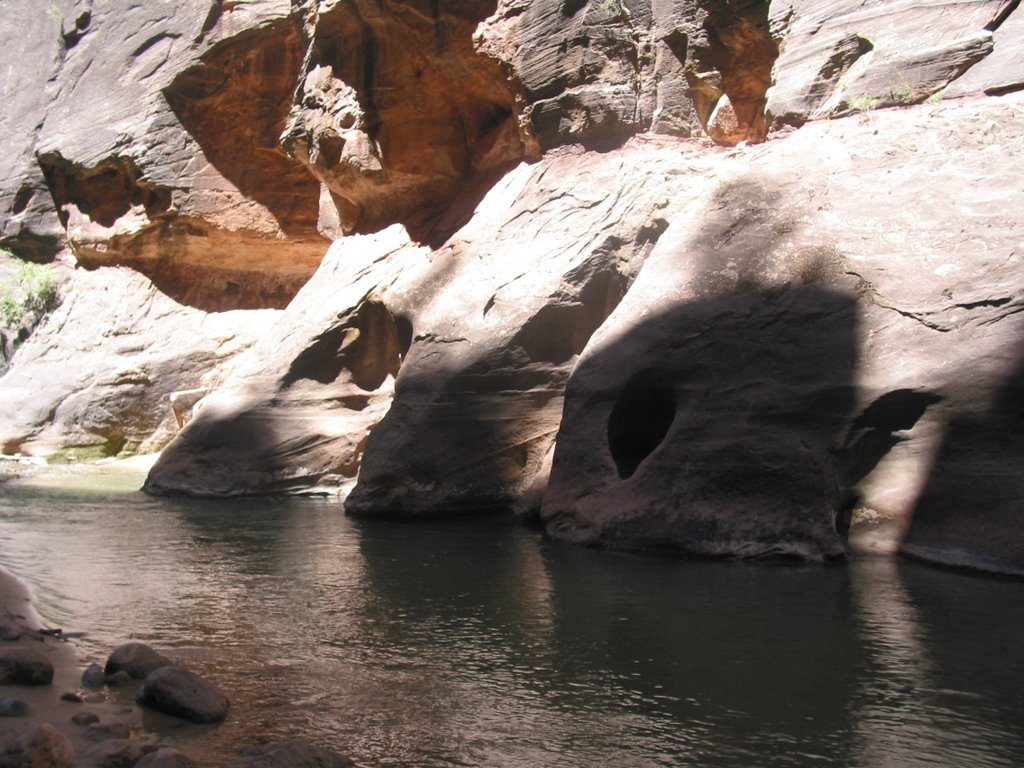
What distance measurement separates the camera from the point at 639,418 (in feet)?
27.7

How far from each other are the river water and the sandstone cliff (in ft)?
2.90

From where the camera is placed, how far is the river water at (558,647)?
10.8ft

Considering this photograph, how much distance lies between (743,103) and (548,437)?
223 inches

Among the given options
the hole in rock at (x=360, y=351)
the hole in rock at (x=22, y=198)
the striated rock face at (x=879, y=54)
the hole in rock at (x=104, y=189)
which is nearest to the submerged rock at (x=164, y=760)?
the striated rock face at (x=879, y=54)

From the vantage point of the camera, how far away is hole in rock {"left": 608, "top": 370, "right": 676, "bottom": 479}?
26.5 ft

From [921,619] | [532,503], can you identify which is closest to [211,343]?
[532,503]

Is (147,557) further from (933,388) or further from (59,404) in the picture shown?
(59,404)

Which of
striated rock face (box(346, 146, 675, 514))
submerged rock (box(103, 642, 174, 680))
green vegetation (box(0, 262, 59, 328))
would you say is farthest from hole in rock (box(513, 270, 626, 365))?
green vegetation (box(0, 262, 59, 328))

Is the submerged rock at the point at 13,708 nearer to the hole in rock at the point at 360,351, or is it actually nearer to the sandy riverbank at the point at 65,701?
the sandy riverbank at the point at 65,701

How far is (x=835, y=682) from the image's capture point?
3.95 metres

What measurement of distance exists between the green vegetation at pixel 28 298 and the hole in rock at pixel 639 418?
15385 millimetres

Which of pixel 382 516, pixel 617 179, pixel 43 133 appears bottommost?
pixel 382 516

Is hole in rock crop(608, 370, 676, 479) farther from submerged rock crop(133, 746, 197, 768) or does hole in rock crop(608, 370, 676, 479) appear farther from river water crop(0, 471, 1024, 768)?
submerged rock crop(133, 746, 197, 768)

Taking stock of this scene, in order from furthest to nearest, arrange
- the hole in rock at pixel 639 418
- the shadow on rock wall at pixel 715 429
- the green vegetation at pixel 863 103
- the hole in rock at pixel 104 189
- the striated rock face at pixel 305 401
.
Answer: the hole in rock at pixel 104 189
the striated rock face at pixel 305 401
the green vegetation at pixel 863 103
the hole in rock at pixel 639 418
the shadow on rock wall at pixel 715 429
